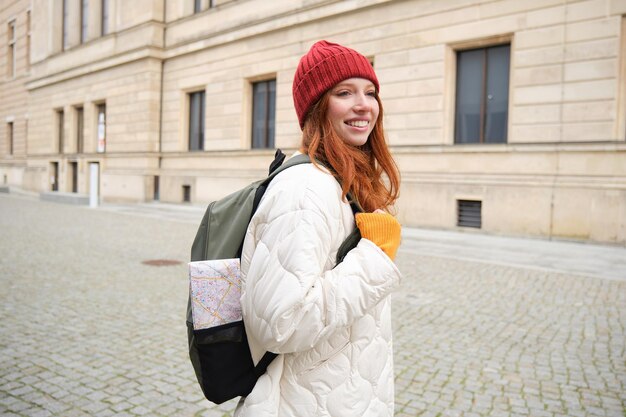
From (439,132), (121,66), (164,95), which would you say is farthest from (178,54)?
(439,132)

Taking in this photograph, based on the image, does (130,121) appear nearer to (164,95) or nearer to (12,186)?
(164,95)

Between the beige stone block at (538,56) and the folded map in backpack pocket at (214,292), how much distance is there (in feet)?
42.3

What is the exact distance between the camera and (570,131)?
39.9 ft

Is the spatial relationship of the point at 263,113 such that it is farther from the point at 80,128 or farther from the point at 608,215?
the point at 80,128

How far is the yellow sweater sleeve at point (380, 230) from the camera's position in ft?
5.42

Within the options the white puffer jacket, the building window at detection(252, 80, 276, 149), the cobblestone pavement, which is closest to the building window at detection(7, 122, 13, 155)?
the building window at detection(252, 80, 276, 149)

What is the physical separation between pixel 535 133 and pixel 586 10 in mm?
3016

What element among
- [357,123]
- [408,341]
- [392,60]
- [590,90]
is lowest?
[408,341]

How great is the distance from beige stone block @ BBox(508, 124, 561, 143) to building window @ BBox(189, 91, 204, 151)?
535 inches

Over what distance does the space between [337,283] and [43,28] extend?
35.9 m

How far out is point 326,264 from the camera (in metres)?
1.69

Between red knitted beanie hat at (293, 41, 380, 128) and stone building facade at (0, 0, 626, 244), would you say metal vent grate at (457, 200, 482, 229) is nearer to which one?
stone building facade at (0, 0, 626, 244)

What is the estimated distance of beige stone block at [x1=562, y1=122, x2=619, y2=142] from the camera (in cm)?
1170

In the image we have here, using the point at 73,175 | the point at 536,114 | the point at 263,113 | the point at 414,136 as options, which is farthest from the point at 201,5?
the point at 536,114
